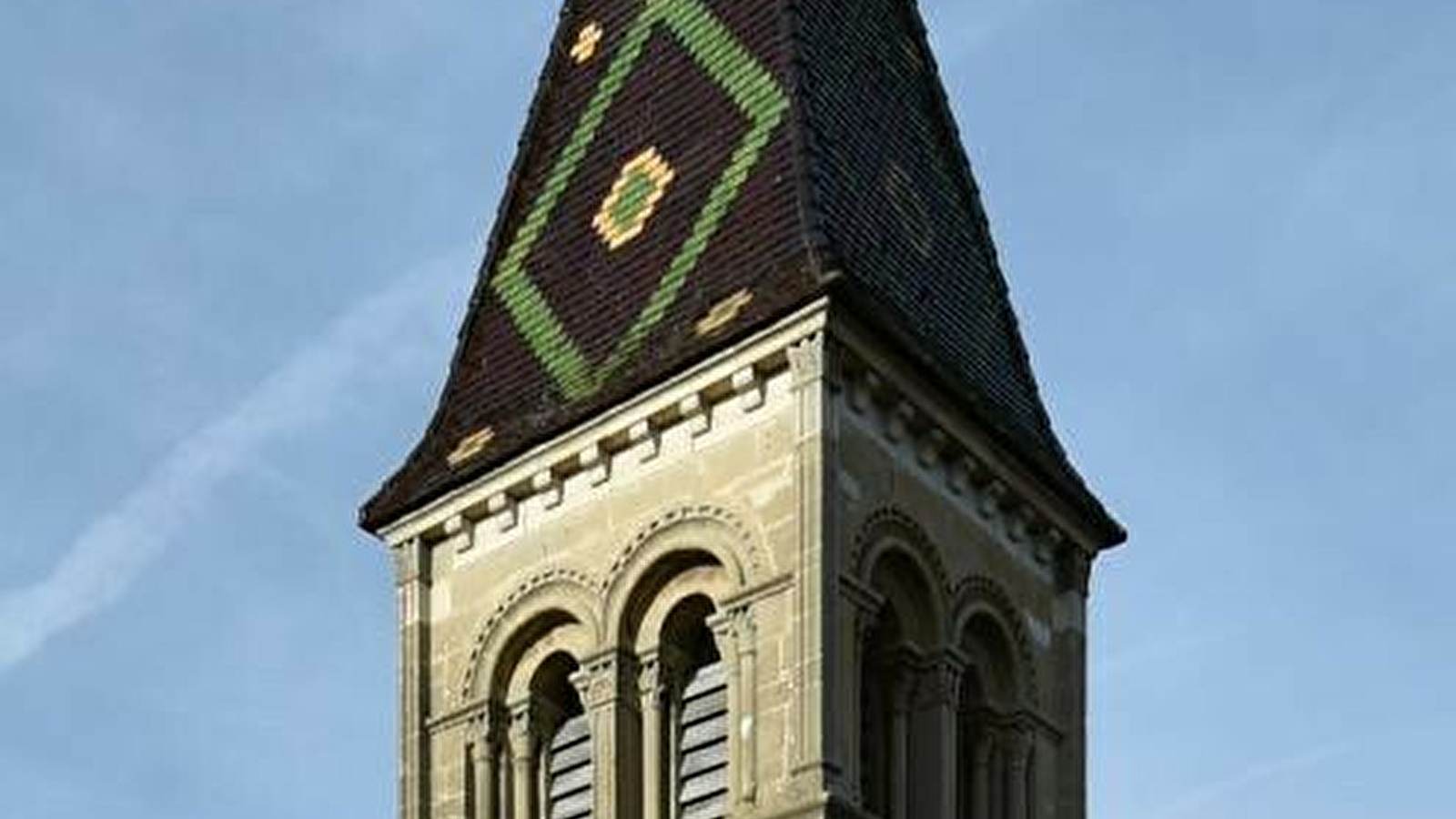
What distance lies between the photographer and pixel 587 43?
858 inches

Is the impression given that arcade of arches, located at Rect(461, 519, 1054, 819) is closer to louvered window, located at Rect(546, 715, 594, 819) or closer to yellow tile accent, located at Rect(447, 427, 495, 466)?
louvered window, located at Rect(546, 715, 594, 819)

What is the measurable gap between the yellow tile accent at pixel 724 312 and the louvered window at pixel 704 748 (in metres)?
1.68

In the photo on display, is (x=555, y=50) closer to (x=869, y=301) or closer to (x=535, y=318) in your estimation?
(x=535, y=318)

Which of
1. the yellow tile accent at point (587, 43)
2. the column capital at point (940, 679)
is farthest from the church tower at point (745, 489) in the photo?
the yellow tile accent at point (587, 43)

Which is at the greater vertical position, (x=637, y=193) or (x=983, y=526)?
(x=637, y=193)

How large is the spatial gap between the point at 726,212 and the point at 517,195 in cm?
205

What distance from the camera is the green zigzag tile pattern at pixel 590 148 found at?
19.5 meters

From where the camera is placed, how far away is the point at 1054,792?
19.5 m

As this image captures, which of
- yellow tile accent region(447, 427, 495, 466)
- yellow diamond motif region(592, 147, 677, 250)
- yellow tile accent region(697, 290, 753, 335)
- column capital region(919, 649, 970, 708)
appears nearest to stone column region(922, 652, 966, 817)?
column capital region(919, 649, 970, 708)

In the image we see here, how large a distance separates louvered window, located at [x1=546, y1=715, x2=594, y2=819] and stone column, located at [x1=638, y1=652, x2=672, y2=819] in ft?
1.21

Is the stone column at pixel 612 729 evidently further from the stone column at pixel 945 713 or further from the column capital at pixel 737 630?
the stone column at pixel 945 713

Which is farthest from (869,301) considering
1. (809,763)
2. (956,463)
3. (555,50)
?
(555,50)

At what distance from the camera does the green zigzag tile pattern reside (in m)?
19.5

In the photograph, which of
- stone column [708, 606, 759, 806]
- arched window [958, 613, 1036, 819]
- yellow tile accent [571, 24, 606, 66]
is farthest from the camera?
yellow tile accent [571, 24, 606, 66]
